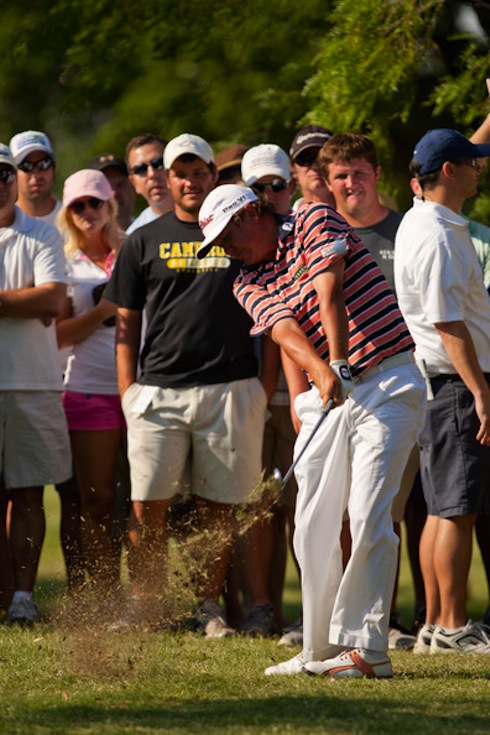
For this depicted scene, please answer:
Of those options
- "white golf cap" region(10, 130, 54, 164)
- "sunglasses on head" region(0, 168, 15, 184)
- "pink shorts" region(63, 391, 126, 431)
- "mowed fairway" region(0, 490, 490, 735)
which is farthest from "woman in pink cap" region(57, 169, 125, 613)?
"mowed fairway" region(0, 490, 490, 735)

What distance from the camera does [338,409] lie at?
6.73 m

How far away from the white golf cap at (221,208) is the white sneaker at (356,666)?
1973mm

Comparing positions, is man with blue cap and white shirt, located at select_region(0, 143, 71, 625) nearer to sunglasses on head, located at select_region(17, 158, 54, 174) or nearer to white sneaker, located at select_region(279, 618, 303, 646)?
sunglasses on head, located at select_region(17, 158, 54, 174)

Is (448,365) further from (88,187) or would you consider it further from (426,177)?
(88,187)

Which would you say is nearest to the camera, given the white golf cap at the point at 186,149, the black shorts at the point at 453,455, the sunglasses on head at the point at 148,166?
the black shorts at the point at 453,455

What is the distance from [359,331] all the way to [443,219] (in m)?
1.18

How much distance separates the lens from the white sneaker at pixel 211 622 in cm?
827

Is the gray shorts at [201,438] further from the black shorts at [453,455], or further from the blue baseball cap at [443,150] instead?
the blue baseball cap at [443,150]

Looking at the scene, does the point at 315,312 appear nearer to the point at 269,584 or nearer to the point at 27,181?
the point at 269,584

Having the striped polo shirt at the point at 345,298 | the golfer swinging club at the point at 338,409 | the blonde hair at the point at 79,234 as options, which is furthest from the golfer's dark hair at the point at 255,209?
the blonde hair at the point at 79,234

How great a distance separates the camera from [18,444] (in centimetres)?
884

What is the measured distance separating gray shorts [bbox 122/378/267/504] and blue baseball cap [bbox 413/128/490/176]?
177 centimetres

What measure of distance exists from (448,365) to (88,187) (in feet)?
9.36

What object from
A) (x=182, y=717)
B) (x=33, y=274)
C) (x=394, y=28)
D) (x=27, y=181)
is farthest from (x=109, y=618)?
(x=394, y=28)
